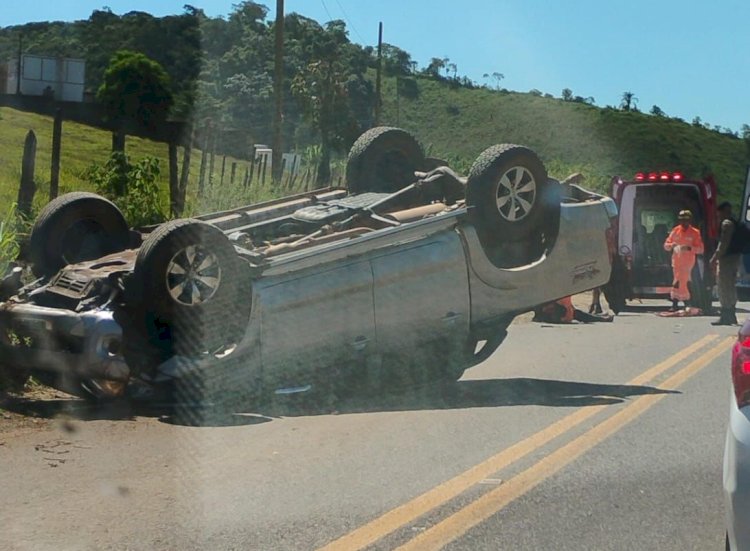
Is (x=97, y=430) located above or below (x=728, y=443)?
below

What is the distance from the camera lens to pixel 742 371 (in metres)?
4.38

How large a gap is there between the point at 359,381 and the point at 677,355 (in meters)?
4.40

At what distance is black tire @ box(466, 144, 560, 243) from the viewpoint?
9.70 meters

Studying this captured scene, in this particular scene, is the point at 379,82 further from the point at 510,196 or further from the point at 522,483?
the point at 522,483

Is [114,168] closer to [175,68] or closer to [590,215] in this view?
[590,215]

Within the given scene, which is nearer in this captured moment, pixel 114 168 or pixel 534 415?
pixel 534 415

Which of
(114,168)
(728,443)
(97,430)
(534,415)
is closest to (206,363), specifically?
(97,430)

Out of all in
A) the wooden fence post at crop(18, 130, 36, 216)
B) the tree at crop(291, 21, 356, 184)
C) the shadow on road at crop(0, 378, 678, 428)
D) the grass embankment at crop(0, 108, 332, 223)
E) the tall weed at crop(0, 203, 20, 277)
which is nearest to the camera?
the shadow on road at crop(0, 378, 678, 428)

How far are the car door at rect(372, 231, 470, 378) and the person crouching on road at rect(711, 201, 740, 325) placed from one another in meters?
7.97

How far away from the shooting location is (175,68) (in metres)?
33.6

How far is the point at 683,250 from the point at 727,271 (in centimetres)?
208

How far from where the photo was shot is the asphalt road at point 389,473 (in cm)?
576

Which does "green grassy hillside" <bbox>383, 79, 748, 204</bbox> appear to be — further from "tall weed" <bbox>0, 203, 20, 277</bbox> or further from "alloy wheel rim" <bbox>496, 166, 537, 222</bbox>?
"tall weed" <bbox>0, 203, 20, 277</bbox>

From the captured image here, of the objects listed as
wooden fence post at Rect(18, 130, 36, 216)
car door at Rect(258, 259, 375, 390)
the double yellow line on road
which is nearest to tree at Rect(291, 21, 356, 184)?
wooden fence post at Rect(18, 130, 36, 216)
